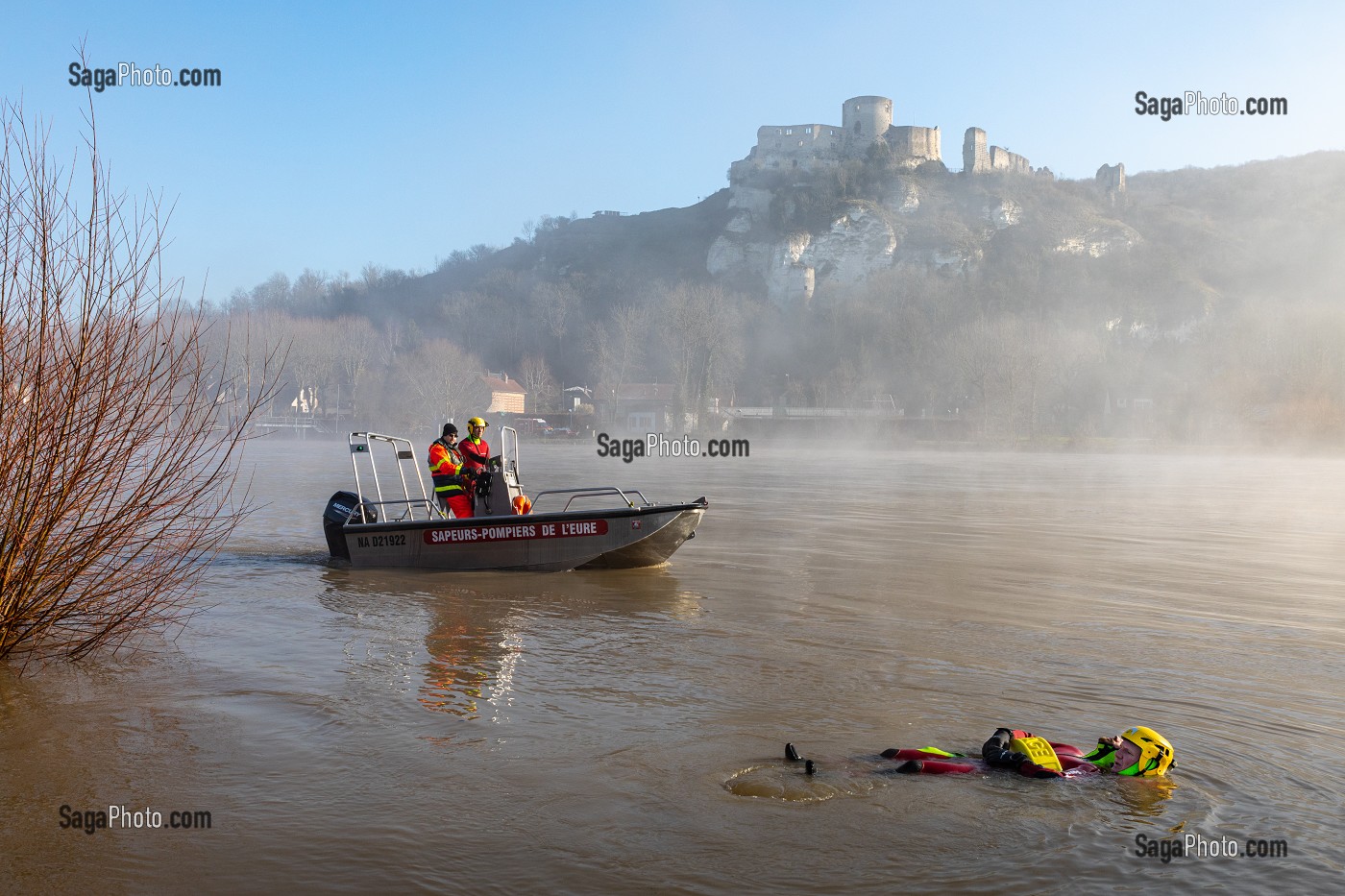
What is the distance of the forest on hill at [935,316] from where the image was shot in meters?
80.6

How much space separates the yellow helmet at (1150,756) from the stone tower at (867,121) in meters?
170

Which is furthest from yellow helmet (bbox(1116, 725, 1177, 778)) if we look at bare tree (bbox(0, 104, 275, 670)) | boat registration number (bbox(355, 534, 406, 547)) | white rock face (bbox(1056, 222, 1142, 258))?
white rock face (bbox(1056, 222, 1142, 258))

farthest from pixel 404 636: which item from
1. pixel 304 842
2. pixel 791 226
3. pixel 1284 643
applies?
pixel 791 226

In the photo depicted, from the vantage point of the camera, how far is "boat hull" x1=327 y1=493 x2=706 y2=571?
14664 millimetres

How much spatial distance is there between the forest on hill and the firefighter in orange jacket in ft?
223

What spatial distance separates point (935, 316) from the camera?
114m

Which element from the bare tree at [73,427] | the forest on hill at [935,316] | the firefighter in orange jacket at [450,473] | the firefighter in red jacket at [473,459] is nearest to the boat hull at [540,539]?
the firefighter in orange jacket at [450,473]

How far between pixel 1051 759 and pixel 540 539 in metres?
9.33

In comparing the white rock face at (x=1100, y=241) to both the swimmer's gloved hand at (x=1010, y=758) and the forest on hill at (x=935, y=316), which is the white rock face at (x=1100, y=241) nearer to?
the forest on hill at (x=935, y=316)

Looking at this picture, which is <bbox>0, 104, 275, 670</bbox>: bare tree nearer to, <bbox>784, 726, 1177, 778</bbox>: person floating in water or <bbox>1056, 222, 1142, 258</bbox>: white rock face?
<bbox>784, 726, 1177, 778</bbox>: person floating in water

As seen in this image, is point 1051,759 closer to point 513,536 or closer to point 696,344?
point 513,536

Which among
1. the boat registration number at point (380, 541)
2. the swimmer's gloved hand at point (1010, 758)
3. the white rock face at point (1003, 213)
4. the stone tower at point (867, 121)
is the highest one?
the stone tower at point (867, 121)

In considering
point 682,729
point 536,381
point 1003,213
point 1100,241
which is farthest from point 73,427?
point 1003,213

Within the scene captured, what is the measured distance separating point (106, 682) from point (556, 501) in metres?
19.1
